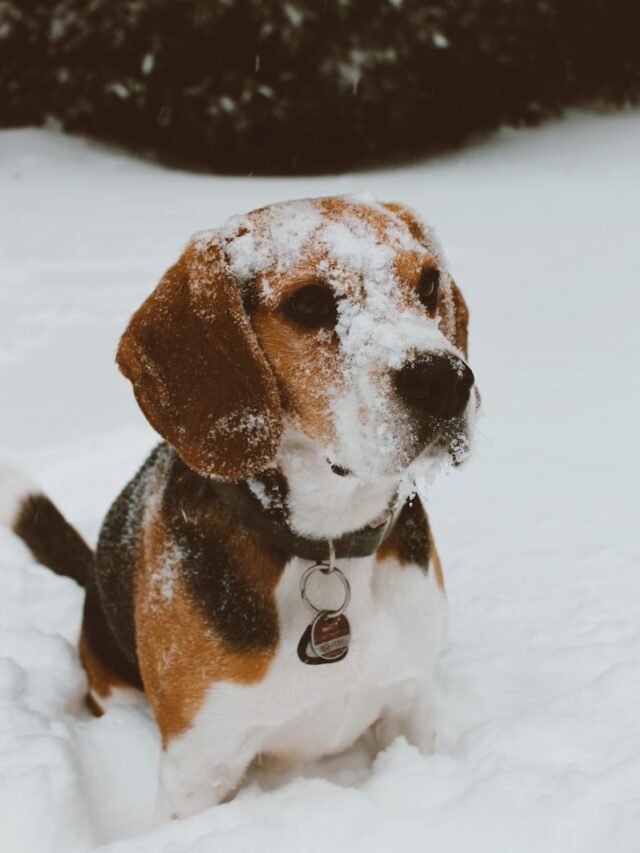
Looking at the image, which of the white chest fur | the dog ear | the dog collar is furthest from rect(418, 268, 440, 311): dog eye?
the white chest fur

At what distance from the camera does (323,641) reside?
2.32 metres

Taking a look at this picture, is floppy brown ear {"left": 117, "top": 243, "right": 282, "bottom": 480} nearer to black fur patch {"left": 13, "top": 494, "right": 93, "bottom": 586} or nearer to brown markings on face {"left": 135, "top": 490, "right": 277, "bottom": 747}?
brown markings on face {"left": 135, "top": 490, "right": 277, "bottom": 747}

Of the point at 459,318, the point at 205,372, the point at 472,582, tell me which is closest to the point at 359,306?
the point at 205,372

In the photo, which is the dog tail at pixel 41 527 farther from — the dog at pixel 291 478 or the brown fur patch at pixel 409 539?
the brown fur patch at pixel 409 539

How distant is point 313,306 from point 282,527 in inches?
22.2

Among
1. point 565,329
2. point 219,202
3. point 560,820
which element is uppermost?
point 560,820

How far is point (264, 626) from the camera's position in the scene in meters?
2.30

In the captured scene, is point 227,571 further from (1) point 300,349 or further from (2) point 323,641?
(1) point 300,349

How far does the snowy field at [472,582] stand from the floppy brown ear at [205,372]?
978 mm

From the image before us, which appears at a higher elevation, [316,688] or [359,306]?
[359,306]

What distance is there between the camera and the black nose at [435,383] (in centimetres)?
191

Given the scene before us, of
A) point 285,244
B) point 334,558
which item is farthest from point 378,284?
point 334,558

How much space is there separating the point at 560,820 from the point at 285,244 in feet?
5.08

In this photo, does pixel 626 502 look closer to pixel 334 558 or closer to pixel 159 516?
pixel 334 558
